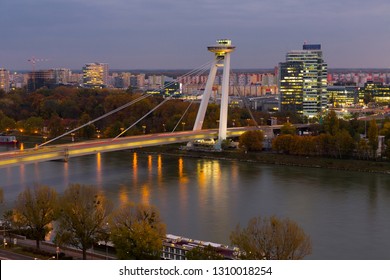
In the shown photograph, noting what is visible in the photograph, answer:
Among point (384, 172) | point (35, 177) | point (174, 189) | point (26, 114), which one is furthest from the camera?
point (26, 114)

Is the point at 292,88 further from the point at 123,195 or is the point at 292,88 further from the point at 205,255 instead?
the point at 205,255

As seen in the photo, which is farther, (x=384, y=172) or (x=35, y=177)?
(x=384, y=172)

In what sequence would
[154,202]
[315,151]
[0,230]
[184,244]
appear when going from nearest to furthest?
1. [184,244]
2. [0,230]
3. [154,202]
4. [315,151]

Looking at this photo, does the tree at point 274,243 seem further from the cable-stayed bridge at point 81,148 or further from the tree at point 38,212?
the cable-stayed bridge at point 81,148

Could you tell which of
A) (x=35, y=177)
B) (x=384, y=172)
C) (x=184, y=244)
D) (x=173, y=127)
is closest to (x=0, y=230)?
(x=184, y=244)

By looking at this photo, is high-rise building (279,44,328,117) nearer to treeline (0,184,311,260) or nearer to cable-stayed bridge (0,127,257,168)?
cable-stayed bridge (0,127,257,168)

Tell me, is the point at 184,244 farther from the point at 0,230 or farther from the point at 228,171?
the point at 228,171

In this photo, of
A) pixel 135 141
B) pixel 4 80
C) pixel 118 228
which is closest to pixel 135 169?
pixel 135 141
